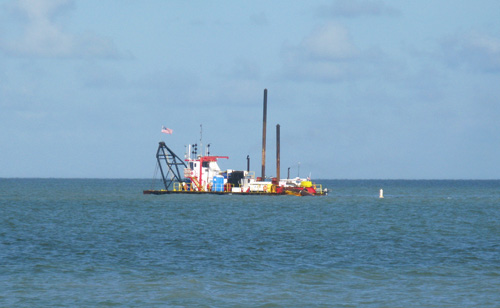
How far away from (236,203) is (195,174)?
1654 centimetres

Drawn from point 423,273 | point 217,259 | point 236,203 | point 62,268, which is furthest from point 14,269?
point 236,203

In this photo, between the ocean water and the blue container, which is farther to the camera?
the blue container

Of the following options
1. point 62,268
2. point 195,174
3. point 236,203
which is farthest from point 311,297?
point 195,174

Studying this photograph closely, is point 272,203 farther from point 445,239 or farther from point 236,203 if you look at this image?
point 445,239

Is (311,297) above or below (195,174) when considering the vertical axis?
below

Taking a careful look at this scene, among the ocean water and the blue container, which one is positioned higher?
the blue container

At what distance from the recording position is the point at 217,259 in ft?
110

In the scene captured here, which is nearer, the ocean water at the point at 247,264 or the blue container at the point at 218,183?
the ocean water at the point at 247,264

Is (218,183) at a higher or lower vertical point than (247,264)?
higher

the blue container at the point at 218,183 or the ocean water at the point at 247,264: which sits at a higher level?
the blue container at the point at 218,183

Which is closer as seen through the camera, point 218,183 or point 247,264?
point 247,264

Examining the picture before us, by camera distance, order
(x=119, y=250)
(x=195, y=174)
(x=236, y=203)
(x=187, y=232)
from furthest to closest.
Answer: (x=195, y=174)
(x=236, y=203)
(x=187, y=232)
(x=119, y=250)

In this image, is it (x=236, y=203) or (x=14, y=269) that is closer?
(x=14, y=269)

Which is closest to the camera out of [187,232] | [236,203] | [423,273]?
[423,273]
